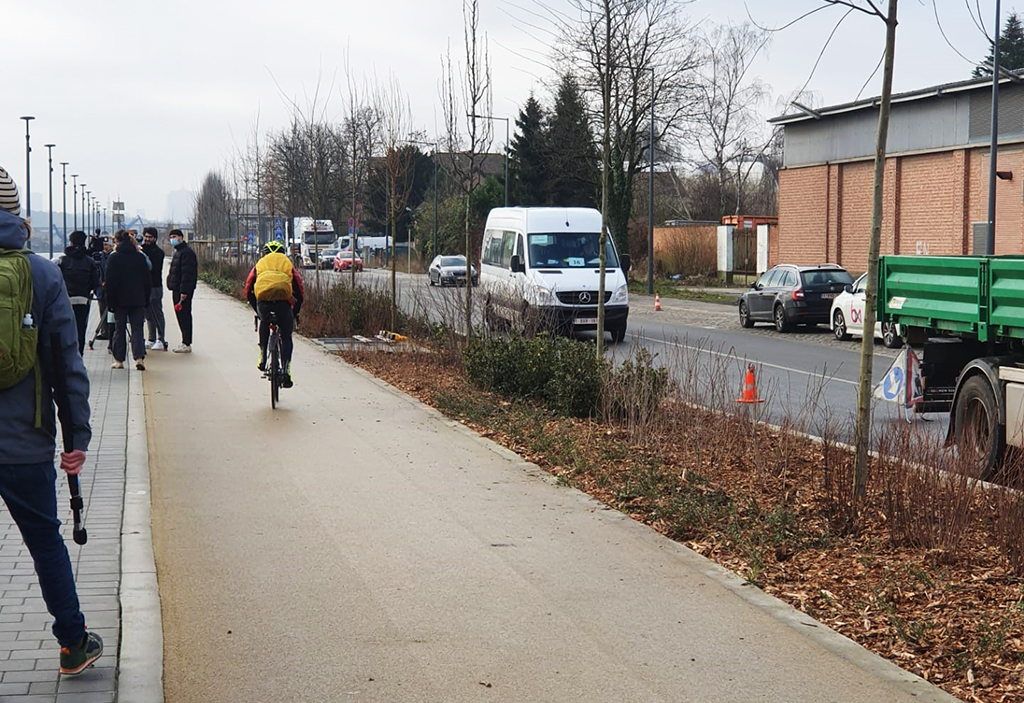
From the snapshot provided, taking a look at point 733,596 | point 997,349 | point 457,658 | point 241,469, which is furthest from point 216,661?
point 997,349

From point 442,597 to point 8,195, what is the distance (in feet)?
9.06

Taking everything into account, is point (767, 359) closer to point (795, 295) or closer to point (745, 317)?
point (795, 295)


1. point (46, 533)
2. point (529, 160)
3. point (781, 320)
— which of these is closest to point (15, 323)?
point (46, 533)

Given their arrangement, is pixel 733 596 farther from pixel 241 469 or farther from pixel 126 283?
pixel 126 283

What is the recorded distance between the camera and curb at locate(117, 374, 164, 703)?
4977 millimetres

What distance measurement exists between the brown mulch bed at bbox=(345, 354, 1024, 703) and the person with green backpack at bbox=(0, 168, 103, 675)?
333cm

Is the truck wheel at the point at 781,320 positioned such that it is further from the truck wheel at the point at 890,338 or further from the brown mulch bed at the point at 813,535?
the brown mulch bed at the point at 813,535

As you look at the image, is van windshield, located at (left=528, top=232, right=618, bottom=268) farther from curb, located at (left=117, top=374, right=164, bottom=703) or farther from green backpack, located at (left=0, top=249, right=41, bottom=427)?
green backpack, located at (left=0, top=249, right=41, bottom=427)

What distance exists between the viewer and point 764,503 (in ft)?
26.6

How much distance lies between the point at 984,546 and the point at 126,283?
13037mm

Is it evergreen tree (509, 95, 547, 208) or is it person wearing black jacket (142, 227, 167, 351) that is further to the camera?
evergreen tree (509, 95, 547, 208)

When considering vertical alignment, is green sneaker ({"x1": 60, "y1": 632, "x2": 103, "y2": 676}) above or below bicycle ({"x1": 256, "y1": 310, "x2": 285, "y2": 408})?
below

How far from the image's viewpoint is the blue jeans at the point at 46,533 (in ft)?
15.4

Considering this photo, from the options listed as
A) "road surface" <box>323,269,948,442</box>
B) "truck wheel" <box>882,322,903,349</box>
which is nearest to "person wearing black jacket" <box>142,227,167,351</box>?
"road surface" <box>323,269,948,442</box>
